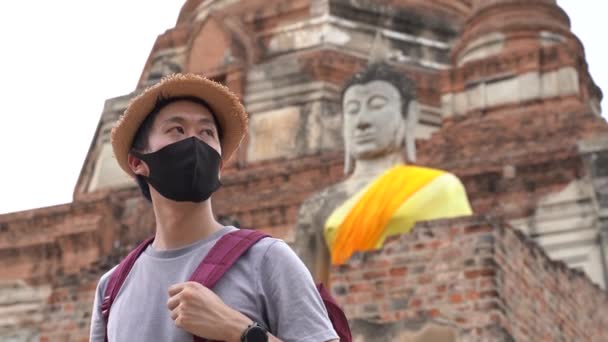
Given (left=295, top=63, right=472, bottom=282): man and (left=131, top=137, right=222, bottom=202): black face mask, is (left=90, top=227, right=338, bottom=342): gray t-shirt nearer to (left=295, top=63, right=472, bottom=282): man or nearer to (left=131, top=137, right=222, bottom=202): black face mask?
(left=131, top=137, right=222, bottom=202): black face mask

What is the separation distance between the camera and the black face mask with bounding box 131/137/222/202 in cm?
227

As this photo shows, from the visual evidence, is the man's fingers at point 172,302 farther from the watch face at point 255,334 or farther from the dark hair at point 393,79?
the dark hair at point 393,79

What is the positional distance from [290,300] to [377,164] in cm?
649

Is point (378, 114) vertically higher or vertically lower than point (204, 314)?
higher

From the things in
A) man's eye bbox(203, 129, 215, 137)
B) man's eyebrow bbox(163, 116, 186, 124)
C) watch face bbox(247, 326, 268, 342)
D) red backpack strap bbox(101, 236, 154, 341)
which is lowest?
watch face bbox(247, 326, 268, 342)

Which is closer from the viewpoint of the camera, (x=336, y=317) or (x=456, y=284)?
(x=336, y=317)

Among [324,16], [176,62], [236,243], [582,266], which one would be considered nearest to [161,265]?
[236,243]

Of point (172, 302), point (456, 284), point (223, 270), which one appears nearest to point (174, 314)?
point (172, 302)

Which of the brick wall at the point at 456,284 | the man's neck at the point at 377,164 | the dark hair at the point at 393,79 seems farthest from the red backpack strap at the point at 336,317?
the dark hair at the point at 393,79

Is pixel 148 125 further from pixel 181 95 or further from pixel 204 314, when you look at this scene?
pixel 204 314

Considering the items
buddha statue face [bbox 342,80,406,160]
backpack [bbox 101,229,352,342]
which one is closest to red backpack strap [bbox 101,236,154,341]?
backpack [bbox 101,229,352,342]

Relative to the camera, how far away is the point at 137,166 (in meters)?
2.43

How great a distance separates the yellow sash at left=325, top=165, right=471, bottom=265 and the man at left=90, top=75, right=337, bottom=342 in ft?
15.7

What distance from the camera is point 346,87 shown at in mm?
9094
